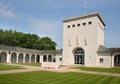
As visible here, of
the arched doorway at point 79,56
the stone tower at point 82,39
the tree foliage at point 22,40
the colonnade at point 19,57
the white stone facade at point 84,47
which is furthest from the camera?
the tree foliage at point 22,40

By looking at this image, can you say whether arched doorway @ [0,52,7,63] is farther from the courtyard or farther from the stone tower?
the courtyard

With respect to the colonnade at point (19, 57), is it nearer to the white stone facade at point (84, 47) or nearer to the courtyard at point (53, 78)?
the white stone facade at point (84, 47)

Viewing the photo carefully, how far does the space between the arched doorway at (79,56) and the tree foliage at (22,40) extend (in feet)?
90.4

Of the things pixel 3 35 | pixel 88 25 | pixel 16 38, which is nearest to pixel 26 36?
pixel 16 38

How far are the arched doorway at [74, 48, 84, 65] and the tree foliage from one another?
1085 inches

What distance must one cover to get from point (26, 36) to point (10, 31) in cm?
741

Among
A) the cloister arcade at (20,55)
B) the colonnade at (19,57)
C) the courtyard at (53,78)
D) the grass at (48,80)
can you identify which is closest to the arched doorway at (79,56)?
the cloister arcade at (20,55)

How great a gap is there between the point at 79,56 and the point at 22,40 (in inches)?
1243

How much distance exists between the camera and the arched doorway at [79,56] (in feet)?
118

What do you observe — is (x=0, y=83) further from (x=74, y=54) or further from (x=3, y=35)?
(x=3, y=35)

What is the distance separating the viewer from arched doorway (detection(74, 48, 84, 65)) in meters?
35.9

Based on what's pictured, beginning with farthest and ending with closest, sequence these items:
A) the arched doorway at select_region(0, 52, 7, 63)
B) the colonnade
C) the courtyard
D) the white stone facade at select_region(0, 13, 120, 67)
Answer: the arched doorway at select_region(0, 52, 7, 63) → the colonnade → the white stone facade at select_region(0, 13, 120, 67) → the courtyard

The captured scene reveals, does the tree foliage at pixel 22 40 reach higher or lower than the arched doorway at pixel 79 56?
higher

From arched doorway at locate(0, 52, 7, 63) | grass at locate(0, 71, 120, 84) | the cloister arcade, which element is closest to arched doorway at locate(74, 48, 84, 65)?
the cloister arcade
